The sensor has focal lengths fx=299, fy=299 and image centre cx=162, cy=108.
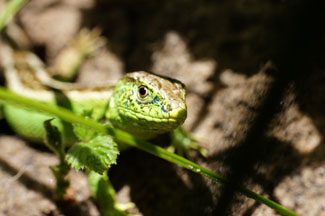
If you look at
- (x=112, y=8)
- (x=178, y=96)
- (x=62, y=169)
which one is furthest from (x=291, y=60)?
(x=112, y=8)

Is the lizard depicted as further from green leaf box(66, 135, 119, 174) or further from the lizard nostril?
green leaf box(66, 135, 119, 174)

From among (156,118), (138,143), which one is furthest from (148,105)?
(138,143)

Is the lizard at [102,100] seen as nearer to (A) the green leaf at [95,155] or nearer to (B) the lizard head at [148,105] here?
(B) the lizard head at [148,105]

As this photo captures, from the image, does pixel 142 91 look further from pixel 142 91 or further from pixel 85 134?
pixel 85 134

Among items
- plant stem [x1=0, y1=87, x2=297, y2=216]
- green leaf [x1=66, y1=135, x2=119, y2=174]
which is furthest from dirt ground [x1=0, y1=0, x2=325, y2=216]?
green leaf [x1=66, y1=135, x2=119, y2=174]

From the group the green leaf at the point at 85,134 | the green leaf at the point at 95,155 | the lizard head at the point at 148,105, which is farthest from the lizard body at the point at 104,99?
the green leaf at the point at 95,155
